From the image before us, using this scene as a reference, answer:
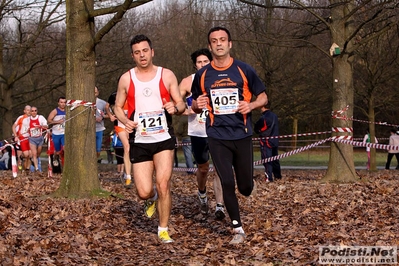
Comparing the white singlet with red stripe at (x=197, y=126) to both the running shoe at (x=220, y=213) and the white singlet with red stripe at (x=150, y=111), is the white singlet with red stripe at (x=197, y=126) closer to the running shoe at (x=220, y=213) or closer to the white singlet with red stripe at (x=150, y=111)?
the running shoe at (x=220, y=213)

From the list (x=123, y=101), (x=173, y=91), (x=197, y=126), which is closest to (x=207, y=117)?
(x=173, y=91)

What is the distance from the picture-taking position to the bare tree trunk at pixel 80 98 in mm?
11492

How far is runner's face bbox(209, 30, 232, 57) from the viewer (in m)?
7.70

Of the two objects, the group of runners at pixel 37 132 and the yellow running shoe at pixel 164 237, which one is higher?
the group of runners at pixel 37 132

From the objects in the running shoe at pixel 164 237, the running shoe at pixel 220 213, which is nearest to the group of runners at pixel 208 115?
the running shoe at pixel 164 237

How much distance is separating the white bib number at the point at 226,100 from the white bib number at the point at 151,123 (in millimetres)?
661

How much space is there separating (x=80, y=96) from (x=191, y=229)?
3.95 m

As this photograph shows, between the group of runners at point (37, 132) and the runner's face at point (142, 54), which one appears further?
the group of runners at point (37, 132)

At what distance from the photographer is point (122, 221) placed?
9.38 metres

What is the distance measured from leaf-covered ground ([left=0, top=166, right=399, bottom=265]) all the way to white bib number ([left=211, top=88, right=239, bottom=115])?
150 cm

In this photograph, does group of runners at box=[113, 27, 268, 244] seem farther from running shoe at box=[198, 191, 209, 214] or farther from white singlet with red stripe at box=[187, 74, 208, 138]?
running shoe at box=[198, 191, 209, 214]

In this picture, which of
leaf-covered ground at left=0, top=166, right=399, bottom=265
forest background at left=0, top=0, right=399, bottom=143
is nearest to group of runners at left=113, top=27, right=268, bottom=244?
leaf-covered ground at left=0, top=166, right=399, bottom=265

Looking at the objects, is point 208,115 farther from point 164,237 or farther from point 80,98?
point 80,98

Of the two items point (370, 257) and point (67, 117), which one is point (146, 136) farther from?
point (67, 117)
